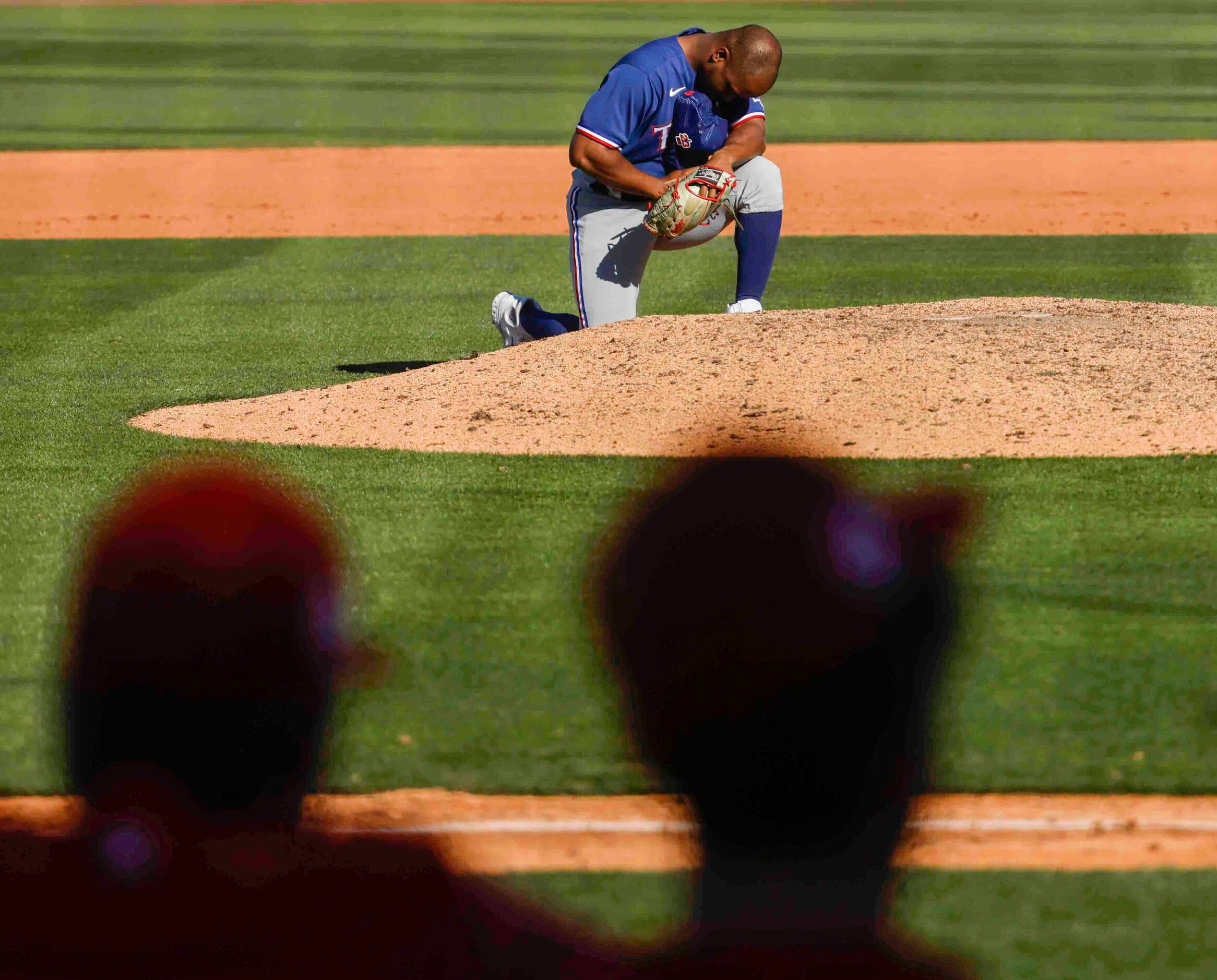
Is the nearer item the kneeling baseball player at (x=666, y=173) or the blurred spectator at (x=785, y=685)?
the blurred spectator at (x=785, y=685)

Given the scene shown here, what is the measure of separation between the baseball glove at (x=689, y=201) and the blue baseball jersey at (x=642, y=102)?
0.33 meters

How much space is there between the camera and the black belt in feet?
21.8

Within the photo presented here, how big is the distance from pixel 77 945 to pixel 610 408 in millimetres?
3240

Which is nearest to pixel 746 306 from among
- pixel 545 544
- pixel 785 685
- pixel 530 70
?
pixel 545 544

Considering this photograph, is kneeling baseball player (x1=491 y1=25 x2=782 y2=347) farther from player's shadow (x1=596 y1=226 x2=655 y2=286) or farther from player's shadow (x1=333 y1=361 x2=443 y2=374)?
player's shadow (x1=333 y1=361 x2=443 y2=374)

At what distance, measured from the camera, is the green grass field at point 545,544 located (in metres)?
2.73

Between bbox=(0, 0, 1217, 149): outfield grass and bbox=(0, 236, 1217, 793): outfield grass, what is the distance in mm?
12453

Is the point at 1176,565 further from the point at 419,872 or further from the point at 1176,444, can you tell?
the point at 419,872

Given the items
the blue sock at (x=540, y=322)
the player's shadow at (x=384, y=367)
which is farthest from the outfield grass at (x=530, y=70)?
the blue sock at (x=540, y=322)

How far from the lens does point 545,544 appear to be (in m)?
4.09

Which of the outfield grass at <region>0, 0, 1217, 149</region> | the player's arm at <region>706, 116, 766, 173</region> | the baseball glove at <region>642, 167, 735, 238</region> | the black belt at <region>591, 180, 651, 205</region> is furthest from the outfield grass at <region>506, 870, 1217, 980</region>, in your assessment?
the outfield grass at <region>0, 0, 1217, 149</region>

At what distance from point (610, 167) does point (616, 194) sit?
0.95ft

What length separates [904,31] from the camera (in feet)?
107

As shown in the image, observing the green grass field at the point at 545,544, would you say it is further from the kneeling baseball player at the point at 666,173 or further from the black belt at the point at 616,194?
the black belt at the point at 616,194
